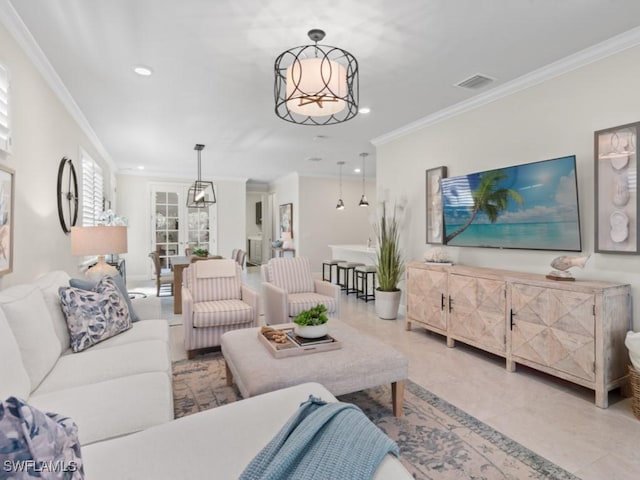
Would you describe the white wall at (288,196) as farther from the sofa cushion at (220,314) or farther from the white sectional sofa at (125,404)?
the white sectional sofa at (125,404)

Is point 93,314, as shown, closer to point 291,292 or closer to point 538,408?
point 291,292

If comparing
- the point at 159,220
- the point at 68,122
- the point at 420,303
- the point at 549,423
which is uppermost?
the point at 68,122

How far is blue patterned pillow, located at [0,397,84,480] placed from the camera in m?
0.74

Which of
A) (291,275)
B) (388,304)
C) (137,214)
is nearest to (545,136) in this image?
(388,304)

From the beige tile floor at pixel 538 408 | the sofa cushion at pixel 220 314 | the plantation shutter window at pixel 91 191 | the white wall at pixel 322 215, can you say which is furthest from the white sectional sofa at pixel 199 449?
the white wall at pixel 322 215

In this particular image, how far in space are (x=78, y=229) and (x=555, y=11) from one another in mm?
4279

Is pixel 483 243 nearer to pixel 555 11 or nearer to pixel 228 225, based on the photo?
pixel 555 11

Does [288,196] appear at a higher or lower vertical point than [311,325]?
higher

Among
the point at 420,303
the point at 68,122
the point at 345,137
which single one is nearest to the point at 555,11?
the point at 420,303

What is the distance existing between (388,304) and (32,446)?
433cm

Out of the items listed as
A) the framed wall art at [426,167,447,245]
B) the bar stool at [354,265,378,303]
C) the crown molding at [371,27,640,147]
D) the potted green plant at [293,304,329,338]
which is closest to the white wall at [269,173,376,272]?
the bar stool at [354,265,378,303]

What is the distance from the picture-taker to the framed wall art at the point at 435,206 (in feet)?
14.2

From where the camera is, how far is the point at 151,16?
2.33 meters

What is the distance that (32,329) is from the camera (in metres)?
1.82
